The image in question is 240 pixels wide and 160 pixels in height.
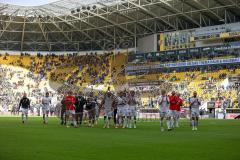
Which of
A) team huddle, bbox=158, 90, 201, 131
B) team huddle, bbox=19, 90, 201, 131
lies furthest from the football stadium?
team huddle, bbox=158, 90, 201, 131

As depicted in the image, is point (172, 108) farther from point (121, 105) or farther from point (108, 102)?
point (108, 102)

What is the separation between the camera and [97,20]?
76062 mm

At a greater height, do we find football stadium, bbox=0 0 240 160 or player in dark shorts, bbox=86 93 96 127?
football stadium, bbox=0 0 240 160

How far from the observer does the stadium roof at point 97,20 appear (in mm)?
65925

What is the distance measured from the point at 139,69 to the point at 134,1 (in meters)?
12.2

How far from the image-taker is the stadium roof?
2595 inches

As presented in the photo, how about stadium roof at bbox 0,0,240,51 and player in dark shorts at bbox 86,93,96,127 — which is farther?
stadium roof at bbox 0,0,240,51

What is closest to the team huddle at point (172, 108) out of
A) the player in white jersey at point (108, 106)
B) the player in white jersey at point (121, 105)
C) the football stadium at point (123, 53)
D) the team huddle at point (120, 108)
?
the team huddle at point (120, 108)

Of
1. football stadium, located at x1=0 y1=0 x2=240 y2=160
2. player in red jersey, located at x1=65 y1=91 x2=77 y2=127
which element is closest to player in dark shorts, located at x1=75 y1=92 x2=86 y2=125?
player in red jersey, located at x1=65 y1=91 x2=77 y2=127

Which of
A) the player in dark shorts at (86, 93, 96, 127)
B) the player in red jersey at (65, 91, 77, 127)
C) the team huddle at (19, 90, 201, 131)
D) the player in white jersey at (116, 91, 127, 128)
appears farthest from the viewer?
the player in dark shorts at (86, 93, 96, 127)

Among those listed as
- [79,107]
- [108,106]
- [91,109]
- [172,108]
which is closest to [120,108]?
[108,106]

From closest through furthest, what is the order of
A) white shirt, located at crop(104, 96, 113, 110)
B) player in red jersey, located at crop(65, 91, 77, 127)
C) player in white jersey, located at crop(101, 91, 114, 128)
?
player in white jersey, located at crop(101, 91, 114, 128)
white shirt, located at crop(104, 96, 113, 110)
player in red jersey, located at crop(65, 91, 77, 127)

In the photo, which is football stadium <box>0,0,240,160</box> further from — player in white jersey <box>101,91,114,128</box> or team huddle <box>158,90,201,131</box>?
team huddle <box>158,90,201,131</box>

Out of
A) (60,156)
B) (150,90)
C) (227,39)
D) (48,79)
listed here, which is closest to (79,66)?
(48,79)
